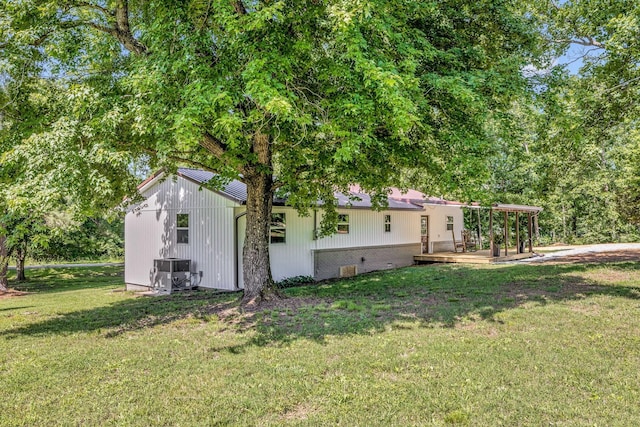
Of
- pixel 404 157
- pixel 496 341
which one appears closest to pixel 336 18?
pixel 404 157

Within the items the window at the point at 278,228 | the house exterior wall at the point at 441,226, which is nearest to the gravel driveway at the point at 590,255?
the house exterior wall at the point at 441,226

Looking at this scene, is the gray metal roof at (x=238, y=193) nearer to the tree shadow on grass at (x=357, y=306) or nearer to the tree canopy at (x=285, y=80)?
the tree canopy at (x=285, y=80)

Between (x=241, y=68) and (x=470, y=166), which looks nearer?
(x=241, y=68)

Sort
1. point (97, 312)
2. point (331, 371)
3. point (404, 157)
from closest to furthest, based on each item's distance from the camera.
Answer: point (331, 371) < point (404, 157) < point (97, 312)

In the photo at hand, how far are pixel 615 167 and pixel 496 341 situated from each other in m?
27.0

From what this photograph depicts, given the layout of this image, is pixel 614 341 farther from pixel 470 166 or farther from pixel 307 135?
pixel 307 135

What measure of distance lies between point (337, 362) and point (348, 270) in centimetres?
1089

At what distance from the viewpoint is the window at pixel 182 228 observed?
45.7ft

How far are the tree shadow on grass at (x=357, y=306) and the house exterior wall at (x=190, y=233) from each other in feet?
4.06

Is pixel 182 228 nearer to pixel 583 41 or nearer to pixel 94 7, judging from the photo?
pixel 94 7

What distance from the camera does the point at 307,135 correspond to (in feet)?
25.7

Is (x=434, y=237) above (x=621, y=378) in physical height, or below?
above

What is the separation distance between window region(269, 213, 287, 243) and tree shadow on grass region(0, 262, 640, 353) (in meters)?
2.19

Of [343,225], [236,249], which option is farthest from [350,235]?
[236,249]
